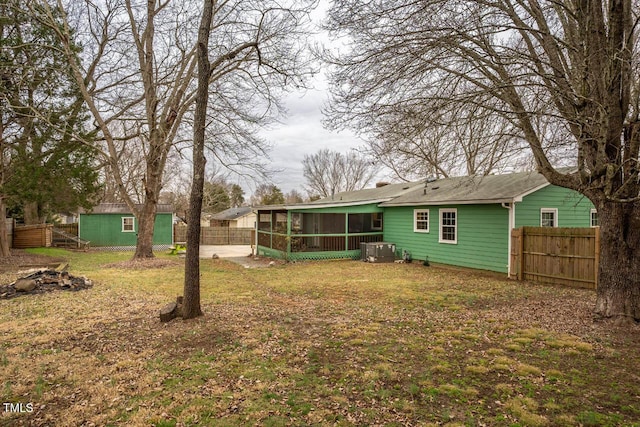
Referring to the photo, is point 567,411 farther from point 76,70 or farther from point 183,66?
point 76,70

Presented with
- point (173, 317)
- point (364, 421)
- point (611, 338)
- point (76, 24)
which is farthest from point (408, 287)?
point (76, 24)

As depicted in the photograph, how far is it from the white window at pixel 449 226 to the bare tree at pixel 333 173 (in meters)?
28.4

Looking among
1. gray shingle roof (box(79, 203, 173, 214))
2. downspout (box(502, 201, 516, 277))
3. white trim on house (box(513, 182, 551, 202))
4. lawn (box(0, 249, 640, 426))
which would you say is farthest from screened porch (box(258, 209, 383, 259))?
gray shingle roof (box(79, 203, 173, 214))

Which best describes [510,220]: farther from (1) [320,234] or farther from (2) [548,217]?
(1) [320,234]

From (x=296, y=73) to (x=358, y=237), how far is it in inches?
392

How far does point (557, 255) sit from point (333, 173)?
3535 cm

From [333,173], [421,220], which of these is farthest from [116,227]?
[333,173]

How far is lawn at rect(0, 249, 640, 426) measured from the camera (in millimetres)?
3340

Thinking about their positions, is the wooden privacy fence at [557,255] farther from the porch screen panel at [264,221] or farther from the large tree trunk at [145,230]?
the large tree trunk at [145,230]

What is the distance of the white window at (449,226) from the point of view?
43.9 ft

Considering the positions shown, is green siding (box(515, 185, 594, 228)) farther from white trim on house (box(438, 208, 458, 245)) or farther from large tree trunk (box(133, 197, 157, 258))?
large tree trunk (box(133, 197, 157, 258))

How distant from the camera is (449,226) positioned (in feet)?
44.7

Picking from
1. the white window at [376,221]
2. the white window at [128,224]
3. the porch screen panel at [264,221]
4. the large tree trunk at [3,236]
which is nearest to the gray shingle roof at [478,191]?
the white window at [376,221]

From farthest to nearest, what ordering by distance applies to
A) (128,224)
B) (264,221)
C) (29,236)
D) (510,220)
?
(128,224) → (29,236) → (264,221) → (510,220)
